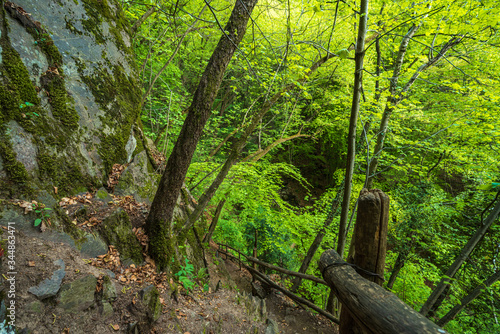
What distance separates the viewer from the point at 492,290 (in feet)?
12.9

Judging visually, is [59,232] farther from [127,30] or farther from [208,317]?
[127,30]

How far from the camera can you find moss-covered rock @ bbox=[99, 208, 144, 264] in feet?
9.34

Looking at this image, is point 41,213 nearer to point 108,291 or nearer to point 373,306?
point 108,291

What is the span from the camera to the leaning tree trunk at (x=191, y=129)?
295cm

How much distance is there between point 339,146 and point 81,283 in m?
11.6

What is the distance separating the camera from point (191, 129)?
2994 mm

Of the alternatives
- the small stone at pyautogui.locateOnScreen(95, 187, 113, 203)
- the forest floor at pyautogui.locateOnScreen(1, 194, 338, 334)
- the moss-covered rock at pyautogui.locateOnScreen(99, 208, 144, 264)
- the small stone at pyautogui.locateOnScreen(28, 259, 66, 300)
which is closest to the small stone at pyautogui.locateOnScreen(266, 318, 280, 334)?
the forest floor at pyautogui.locateOnScreen(1, 194, 338, 334)

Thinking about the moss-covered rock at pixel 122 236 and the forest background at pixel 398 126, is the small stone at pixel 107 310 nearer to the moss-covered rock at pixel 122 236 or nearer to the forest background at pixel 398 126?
the moss-covered rock at pixel 122 236

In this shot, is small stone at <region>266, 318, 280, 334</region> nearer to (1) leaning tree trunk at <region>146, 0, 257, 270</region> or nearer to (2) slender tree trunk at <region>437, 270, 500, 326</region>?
(1) leaning tree trunk at <region>146, 0, 257, 270</region>

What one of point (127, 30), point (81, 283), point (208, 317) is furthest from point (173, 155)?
point (127, 30)

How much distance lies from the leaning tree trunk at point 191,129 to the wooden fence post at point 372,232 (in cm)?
232

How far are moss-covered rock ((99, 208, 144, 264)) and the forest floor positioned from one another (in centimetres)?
10

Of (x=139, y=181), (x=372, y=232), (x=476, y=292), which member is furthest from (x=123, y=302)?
(x=476, y=292)

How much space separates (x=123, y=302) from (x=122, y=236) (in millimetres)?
902
